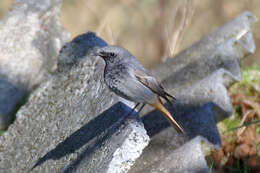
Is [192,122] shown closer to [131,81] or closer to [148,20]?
[131,81]

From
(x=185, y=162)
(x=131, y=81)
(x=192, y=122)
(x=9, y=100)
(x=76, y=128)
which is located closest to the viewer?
(x=185, y=162)

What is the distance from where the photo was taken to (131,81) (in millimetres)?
2922

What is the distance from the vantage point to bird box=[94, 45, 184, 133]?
2.86m

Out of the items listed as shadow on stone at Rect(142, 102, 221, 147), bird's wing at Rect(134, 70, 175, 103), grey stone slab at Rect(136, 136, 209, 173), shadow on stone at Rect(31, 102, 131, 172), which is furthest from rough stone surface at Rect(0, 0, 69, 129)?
grey stone slab at Rect(136, 136, 209, 173)

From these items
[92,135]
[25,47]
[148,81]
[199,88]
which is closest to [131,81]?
[148,81]

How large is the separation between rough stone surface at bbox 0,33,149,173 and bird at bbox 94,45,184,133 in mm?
115

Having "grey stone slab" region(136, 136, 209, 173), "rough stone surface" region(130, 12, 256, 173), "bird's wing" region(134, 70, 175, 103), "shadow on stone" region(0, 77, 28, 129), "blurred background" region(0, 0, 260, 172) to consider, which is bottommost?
"blurred background" region(0, 0, 260, 172)

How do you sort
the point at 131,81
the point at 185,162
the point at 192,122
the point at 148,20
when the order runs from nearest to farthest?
the point at 185,162, the point at 131,81, the point at 192,122, the point at 148,20

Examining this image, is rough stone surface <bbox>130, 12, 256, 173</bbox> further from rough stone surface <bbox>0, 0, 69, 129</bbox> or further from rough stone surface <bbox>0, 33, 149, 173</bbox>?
rough stone surface <bbox>0, 0, 69, 129</bbox>

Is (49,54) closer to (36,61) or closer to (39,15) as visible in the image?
(36,61)

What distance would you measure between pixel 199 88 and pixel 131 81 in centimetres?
125

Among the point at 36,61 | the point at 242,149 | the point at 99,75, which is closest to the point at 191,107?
the point at 242,149

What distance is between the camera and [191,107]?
3918mm

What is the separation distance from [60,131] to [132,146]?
113cm
